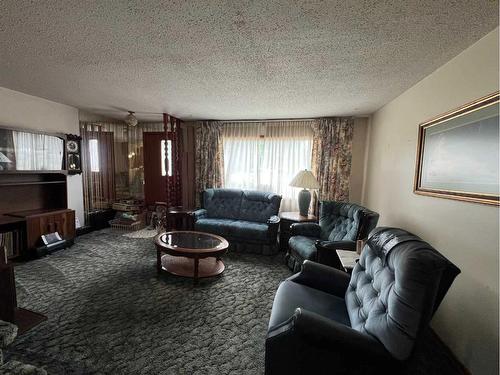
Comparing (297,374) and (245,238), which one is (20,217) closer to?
(245,238)

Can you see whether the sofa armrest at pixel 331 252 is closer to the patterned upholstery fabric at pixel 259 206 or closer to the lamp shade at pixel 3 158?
the patterned upholstery fabric at pixel 259 206

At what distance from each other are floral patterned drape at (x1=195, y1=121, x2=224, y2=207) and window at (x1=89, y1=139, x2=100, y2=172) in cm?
199

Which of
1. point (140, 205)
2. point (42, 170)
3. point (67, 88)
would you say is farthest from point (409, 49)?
point (140, 205)

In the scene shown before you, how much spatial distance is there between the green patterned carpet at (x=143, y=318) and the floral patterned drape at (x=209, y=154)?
6.42 ft

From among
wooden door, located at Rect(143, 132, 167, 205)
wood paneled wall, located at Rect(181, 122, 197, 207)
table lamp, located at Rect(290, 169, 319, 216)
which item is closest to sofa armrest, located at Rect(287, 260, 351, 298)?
table lamp, located at Rect(290, 169, 319, 216)

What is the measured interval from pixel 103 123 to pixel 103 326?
165 inches

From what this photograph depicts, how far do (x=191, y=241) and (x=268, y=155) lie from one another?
2.27 meters

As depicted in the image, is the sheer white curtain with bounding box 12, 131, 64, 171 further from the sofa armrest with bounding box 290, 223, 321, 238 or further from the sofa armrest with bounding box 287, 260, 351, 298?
the sofa armrest with bounding box 287, 260, 351, 298

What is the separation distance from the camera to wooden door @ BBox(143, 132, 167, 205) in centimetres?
494

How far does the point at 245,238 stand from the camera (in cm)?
354

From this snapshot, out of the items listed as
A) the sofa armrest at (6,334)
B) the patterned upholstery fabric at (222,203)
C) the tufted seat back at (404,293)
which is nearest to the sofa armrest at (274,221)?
the patterned upholstery fabric at (222,203)

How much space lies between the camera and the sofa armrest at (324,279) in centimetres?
182

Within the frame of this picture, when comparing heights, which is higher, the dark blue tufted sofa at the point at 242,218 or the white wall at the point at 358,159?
the white wall at the point at 358,159

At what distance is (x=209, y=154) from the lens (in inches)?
183
